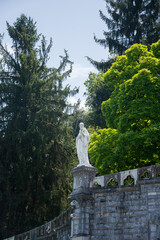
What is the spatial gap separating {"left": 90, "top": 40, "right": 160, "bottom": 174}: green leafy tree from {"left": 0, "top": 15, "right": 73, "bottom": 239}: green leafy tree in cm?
514

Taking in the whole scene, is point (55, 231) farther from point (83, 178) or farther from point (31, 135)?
point (31, 135)

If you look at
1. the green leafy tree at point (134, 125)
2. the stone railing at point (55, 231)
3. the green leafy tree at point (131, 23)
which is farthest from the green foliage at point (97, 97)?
the stone railing at point (55, 231)

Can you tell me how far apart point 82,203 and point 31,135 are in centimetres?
1101

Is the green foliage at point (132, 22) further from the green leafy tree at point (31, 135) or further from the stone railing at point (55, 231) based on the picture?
the stone railing at point (55, 231)

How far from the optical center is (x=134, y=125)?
64.0 ft

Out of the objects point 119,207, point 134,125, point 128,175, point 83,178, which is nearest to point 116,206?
point 119,207

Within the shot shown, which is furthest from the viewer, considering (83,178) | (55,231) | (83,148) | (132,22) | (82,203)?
(132,22)

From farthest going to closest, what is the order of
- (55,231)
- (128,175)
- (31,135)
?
(31,135)
(55,231)
(128,175)

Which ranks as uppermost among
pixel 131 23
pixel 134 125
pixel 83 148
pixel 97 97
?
pixel 131 23

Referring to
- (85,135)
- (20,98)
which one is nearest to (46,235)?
(85,135)

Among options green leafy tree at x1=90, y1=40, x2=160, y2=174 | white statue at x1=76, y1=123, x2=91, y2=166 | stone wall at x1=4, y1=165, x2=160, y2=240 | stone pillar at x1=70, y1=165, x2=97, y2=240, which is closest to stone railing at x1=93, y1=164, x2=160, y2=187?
stone wall at x1=4, y1=165, x2=160, y2=240

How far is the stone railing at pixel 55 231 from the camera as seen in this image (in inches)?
648

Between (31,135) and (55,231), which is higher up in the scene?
(31,135)

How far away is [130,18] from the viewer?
97.9 ft
